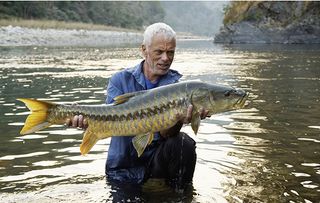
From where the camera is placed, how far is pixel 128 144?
538 centimetres

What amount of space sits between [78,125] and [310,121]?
597 cm

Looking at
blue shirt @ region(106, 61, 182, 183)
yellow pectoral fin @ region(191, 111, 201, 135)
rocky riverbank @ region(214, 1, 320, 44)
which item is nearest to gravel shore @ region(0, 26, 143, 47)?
rocky riverbank @ region(214, 1, 320, 44)

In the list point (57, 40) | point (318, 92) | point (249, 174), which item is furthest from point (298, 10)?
point (249, 174)

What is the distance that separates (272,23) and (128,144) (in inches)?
1782

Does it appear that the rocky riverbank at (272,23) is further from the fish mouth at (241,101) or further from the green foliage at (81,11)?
the fish mouth at (241,101)

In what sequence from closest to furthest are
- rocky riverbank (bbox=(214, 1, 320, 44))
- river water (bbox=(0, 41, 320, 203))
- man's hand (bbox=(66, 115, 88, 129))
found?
man's hand (bbox=(66, 115, 88, 129)), river water (bbox=(0, 41, 320, 203)), rocky riverbank (bbox=(214, 1, 320, 44))

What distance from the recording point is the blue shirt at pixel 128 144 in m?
5.32

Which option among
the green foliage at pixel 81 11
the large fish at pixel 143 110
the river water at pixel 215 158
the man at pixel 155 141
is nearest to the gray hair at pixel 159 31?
the man at pixel 155 141

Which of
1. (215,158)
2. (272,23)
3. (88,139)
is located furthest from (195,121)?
(272,23)

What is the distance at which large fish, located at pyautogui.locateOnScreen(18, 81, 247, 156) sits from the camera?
4.39 metres

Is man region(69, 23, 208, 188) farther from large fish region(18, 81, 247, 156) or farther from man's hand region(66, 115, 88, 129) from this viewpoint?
man's hand region(66, 115, 88, 129)

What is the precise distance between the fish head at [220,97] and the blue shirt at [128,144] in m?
0.97

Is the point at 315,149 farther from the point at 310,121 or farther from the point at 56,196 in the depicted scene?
the point at 56,196

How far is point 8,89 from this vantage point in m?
14.2
